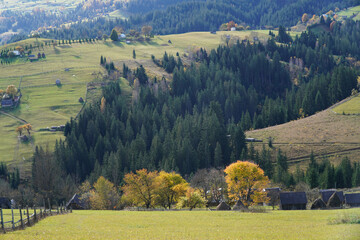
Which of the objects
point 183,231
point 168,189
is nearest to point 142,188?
point 168,189

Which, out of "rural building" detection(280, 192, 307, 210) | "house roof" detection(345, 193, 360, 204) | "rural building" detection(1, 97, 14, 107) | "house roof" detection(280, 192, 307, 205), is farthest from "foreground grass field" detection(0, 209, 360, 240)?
"rural building" detection(1, 97, 14, 107)

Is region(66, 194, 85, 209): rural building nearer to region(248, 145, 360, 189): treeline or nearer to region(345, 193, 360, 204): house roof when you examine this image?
region(248, 145, 360, 189): treeline

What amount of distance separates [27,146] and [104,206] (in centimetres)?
7294

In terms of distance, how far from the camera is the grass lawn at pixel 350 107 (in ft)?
528

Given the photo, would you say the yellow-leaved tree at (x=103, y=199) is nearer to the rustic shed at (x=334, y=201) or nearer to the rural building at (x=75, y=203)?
the rural building at (x=75, y=203)

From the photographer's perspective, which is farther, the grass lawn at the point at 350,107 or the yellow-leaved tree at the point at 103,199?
the grass lawn at the point at 350,107

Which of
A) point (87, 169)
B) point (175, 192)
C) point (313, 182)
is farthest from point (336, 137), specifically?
point (87, 169)

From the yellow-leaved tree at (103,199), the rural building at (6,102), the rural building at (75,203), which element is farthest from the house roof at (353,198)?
the rural building at (6,102)

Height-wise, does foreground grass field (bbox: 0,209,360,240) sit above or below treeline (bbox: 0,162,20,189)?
above

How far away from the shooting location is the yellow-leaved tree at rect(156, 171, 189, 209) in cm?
9644

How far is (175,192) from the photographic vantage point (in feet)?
322

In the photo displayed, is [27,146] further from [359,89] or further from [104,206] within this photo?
[359,89]

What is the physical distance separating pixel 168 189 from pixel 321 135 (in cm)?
6766

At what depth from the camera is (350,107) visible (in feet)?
543
